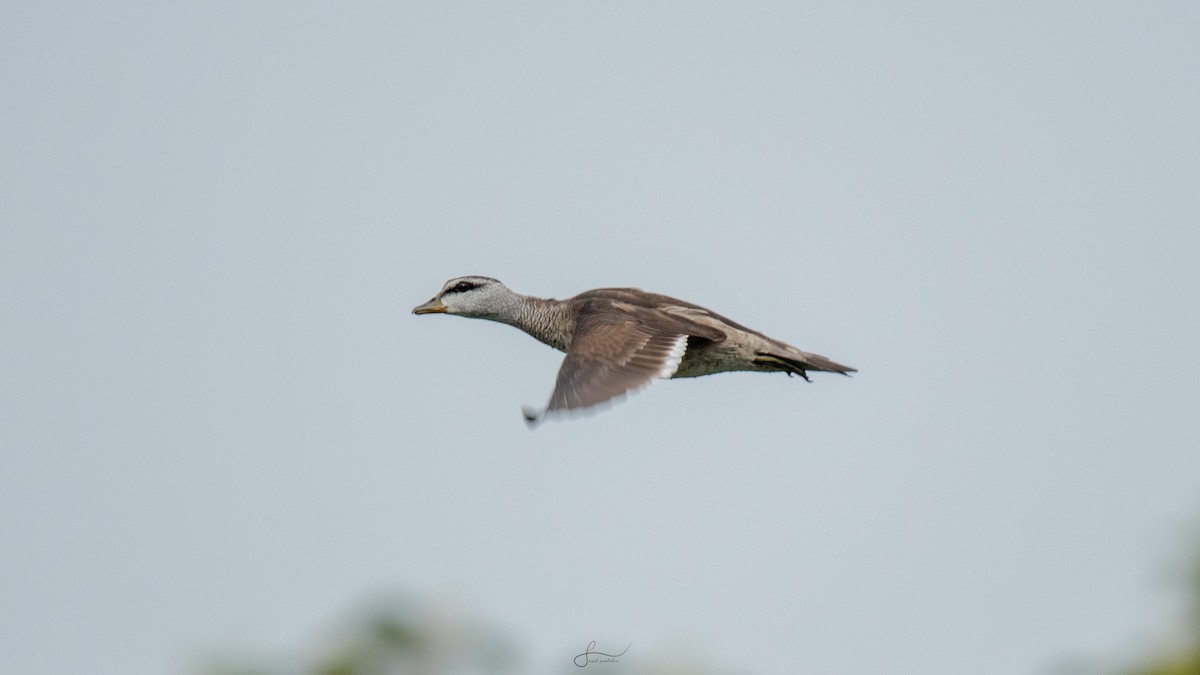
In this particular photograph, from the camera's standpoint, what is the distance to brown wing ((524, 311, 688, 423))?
42.0 ft

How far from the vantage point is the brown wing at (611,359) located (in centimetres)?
1280

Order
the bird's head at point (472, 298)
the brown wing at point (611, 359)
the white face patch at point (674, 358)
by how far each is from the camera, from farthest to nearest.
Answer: the bird's head at point (472, 298), the white face patch at point (674, 358), the brown wing at point (611, 359)

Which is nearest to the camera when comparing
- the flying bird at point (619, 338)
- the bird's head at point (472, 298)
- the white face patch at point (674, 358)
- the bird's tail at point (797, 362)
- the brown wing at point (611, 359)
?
the brown wing at point (611, 359)

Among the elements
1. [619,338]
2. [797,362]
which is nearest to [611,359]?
[619,338]

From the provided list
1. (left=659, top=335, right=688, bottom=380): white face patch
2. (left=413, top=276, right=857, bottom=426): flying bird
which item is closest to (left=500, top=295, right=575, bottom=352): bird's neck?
(left=413, top=276, right=857, bottom=426): flying bird

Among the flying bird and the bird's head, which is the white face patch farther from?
the bird's head

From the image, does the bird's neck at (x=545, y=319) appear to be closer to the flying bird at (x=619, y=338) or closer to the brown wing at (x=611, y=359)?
the flying bird at (x=619, y=338)

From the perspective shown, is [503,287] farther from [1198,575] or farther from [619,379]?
[1198,575]

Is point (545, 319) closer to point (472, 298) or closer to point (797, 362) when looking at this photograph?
point (472, 298)

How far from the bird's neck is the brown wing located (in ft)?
3.53

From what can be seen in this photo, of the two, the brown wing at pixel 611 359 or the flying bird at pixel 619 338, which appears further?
the flying bird at pixel 619 338

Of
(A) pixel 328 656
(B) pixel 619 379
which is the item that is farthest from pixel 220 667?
(B) pixel 619 379

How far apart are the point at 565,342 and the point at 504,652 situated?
23.4 ft

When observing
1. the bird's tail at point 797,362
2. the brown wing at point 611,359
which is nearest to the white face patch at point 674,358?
the brown wing at point 611,359
